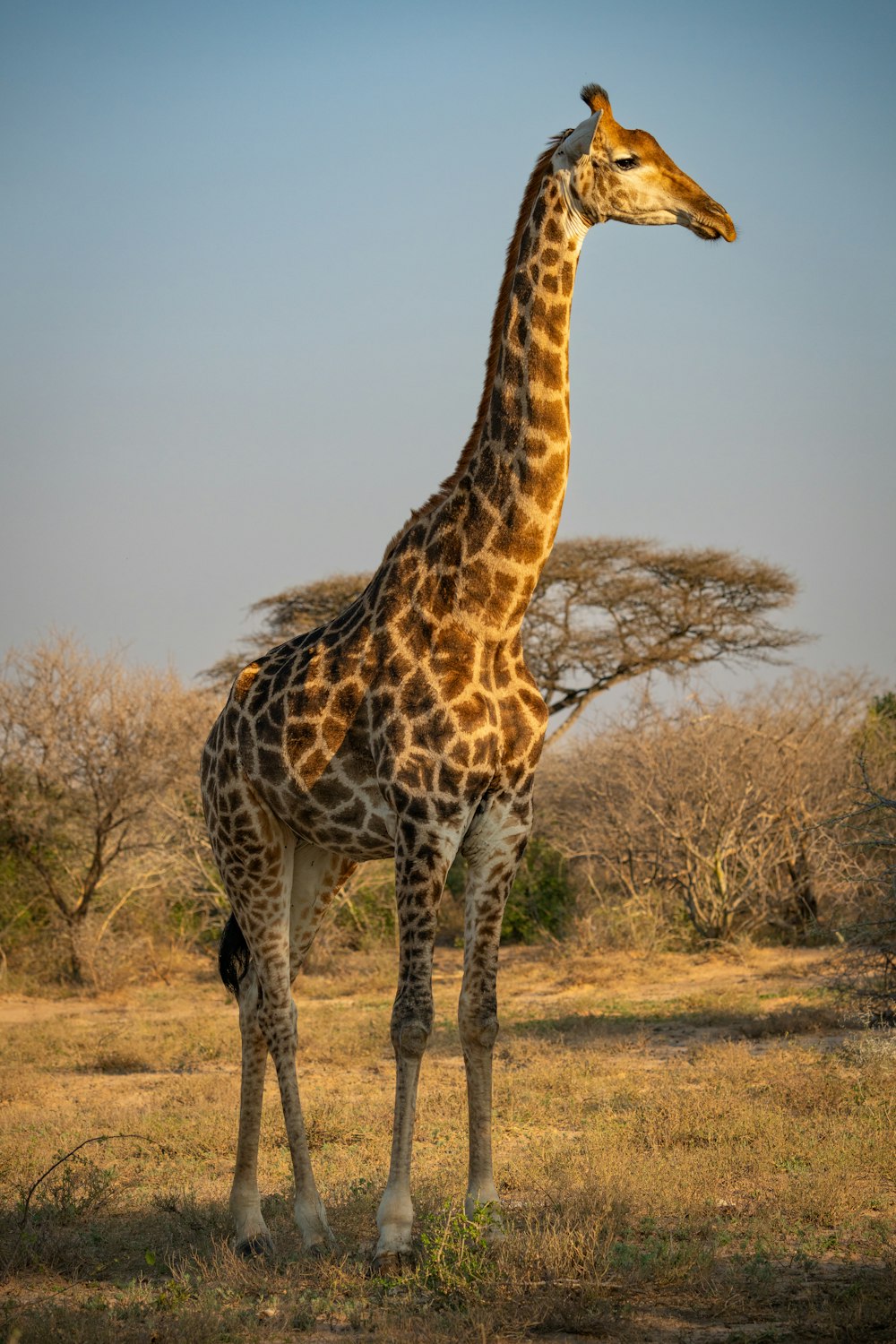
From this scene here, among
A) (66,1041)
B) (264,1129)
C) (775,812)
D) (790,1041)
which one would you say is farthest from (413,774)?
(775,812)

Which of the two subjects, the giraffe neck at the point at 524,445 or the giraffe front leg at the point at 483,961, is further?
the giraffe neck at the point at 524,445

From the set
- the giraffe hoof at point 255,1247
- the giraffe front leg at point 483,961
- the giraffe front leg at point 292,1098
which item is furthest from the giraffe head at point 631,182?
the giraffe hoof at point 255,1247

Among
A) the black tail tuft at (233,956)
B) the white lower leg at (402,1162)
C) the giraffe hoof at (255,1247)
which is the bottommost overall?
the giraffe hoof at (255,1247)

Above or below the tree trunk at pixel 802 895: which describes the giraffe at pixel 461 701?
above

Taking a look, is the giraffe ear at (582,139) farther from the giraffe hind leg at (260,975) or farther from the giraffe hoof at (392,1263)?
the giraffe hoof at (392,1263)

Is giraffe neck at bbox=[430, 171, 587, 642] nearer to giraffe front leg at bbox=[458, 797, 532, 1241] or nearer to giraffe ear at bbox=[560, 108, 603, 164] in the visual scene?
giraffe ear at bbox=[560, 108, 603, 164]

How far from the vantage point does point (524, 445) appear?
15.3 feet

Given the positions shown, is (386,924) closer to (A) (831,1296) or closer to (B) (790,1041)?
(B) (790,1041)

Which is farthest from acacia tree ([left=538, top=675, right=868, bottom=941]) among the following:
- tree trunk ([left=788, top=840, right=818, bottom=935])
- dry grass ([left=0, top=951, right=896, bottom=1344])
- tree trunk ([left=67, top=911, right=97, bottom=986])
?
tree trunk ([left=67, top=911, right=97, bottom=986])

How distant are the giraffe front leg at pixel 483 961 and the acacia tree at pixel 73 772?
1031 centimetres

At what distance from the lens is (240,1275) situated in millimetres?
4148

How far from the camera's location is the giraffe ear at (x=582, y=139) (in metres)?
4.60

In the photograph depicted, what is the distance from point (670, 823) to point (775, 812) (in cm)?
119

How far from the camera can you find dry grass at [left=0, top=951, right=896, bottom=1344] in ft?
12.2
